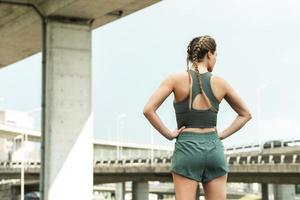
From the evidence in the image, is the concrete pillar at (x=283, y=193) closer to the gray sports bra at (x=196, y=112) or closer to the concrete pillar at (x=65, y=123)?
the concrete pillar at (x=65, y=123)

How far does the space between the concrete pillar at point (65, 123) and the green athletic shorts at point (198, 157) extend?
700 inches

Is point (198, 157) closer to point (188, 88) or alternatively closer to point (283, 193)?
point (188, 88)

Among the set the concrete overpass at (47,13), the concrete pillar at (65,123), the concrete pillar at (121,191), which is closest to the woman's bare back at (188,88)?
the concrete overpass at (47,13)

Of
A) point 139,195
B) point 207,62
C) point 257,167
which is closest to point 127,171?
point 139,195

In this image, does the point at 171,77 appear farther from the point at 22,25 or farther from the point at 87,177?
the point at 22,25

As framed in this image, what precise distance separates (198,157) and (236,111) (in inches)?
14.2

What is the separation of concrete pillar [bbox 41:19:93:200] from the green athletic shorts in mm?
17770

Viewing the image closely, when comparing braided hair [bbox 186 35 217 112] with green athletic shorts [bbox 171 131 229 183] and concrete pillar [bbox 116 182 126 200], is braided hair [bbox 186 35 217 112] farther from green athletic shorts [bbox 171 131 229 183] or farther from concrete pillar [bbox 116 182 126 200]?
concrete pillar [bbox 116 182 126 200]

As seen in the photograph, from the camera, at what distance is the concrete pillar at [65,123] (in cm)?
2138

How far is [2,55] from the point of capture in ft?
90.8

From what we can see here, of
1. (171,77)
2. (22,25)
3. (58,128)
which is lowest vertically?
(171,77)

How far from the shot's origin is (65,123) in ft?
70.4

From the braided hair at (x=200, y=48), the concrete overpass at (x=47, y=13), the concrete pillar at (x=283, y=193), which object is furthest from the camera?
the concrete pillar at (x=283, y=193)

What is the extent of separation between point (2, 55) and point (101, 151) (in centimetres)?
12201
